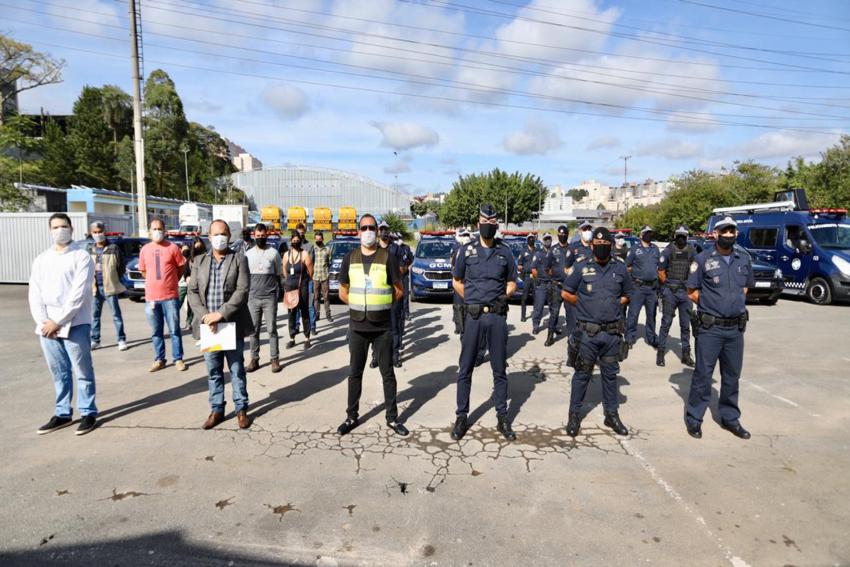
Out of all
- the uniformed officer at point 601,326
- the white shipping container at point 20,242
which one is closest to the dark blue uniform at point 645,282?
the uniformed officer at point 601,326

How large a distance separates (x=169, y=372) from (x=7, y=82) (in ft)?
109

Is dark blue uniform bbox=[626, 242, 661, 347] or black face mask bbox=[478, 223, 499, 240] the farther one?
dark blue uniform bbox=[626, 242, 661, 347]

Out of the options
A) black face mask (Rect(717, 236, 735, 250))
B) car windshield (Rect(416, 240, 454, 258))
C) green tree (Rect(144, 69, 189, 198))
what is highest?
green tree (Rect(144, 69, 189, 198))

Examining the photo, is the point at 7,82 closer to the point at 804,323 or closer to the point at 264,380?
the point at 264,380

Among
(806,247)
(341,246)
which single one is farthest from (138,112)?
(806,247)

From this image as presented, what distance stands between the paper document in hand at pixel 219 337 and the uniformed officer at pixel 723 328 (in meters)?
4.44

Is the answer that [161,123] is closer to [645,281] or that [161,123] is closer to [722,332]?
[645,281]

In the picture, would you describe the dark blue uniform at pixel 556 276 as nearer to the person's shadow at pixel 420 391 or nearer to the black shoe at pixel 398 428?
the person's shadow at pixel 420 391

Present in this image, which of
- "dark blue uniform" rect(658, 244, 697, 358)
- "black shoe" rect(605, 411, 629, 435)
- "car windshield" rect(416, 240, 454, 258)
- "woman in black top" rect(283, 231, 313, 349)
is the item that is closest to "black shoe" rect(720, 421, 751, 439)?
"black shoe" rect(605, 411, 629, 435)

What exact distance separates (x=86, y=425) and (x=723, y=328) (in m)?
6.08

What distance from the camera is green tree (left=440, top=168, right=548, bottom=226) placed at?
185 ft

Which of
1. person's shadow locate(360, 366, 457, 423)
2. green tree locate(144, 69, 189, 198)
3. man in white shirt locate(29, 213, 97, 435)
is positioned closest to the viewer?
man in white shirt locate(29, 213, 97, 435)

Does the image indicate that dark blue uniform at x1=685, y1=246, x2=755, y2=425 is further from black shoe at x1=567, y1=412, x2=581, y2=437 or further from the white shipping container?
the white shipping container

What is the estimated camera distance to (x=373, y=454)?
4.08 metres
